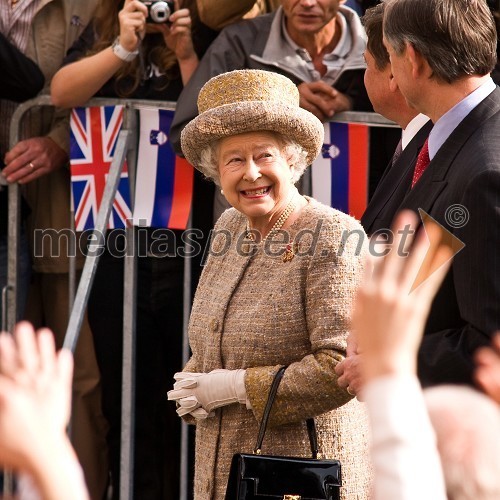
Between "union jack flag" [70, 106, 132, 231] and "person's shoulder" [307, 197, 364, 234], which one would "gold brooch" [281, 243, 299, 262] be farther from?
"union jack flag" [70, 106, 132, 231]

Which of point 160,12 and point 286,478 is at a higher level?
point 160,12

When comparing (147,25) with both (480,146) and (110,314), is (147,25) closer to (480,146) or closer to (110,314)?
(110,314)

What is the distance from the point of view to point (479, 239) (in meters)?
3.18

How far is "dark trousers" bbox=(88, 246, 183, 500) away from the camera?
548 cm

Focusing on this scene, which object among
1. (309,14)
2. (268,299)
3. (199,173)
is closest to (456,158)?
(268,299)

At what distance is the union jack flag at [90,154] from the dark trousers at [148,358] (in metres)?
0.24

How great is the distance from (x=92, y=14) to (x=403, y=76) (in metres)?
2.68

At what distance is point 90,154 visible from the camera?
561 cm

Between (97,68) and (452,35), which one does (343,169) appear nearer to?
(97,68)

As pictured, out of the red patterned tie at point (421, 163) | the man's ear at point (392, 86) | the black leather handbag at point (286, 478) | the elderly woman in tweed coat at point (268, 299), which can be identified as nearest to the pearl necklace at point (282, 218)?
the elderly woman in tweed coat at point (268, 299)

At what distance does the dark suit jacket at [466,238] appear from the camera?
125 inches

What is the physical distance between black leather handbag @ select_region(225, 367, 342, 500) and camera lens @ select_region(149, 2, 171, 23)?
2.51m

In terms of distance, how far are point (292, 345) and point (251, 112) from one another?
0.74m

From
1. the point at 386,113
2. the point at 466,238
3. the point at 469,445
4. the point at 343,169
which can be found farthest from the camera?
the point at 343,169
